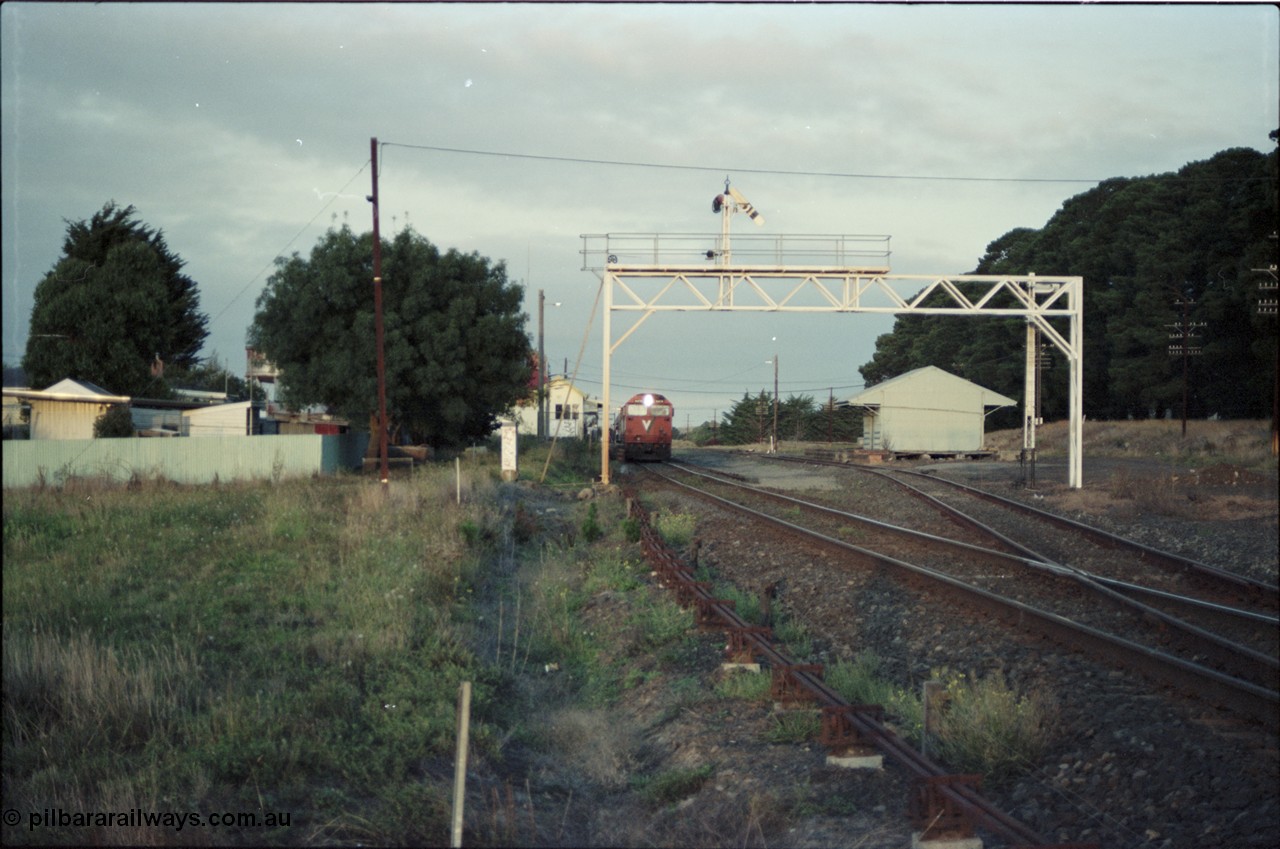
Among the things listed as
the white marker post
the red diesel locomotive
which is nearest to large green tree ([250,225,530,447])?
the white marker post

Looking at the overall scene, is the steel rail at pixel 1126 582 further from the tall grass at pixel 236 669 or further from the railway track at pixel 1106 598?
the tall grass at pixel 236 669

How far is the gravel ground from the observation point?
15.3 ft

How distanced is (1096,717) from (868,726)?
166 centimetres

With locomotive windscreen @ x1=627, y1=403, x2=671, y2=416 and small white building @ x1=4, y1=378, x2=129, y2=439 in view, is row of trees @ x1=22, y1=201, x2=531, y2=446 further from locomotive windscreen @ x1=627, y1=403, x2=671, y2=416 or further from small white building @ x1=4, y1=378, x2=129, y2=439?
small white building @ x1=4, y1=378, x2=129, y2=439

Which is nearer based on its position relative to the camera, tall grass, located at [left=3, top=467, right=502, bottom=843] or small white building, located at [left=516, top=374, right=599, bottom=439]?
tall grass, located at [left=3, top=467, right=502, bottom=843]

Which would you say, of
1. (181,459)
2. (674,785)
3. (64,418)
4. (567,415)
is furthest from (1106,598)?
(567,415)

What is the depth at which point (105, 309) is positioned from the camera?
30.2ft

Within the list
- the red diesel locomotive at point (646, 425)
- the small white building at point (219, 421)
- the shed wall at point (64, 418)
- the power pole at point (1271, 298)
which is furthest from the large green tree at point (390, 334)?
the power pole at point (1271, 298)

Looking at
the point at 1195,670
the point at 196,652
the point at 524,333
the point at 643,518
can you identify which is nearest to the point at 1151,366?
the point at 1195,670

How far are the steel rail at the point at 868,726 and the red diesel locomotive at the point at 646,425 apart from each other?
28594mm

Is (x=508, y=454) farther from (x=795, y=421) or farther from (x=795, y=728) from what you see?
(x=795, y=421)

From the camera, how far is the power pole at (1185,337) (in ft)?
18.1

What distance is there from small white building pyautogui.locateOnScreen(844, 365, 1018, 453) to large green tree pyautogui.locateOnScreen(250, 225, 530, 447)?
19.6 meters

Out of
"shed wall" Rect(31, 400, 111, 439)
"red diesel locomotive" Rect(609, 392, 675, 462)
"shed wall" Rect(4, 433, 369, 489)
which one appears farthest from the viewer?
"red diesel locomotive" Rect(609, 392, 675, 462)
